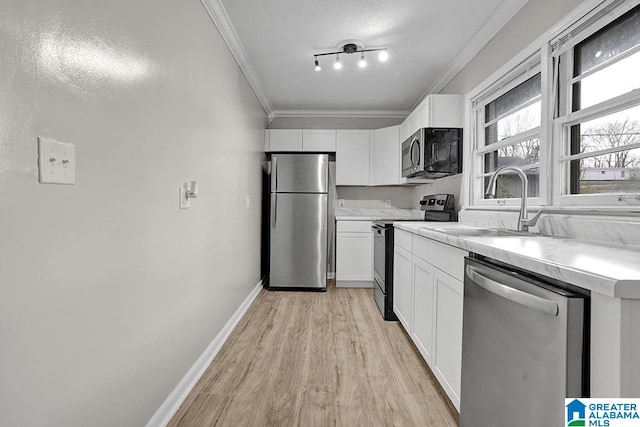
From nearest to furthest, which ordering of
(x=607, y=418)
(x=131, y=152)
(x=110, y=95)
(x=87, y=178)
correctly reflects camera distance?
(x=607, y=418)
(x=87, y=178)
(x=110, y=95)
(x=131, y=152)

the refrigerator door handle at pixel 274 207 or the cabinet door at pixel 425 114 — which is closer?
the cabinet door at pixel 425 114

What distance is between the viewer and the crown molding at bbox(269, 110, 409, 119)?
4746 mm

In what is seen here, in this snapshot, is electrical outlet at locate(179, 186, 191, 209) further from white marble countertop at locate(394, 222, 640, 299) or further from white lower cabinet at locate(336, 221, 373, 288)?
white lower cabinet at locate(336, 221, 373, 288)

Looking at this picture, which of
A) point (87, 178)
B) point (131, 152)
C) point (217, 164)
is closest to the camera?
point (87, 178)

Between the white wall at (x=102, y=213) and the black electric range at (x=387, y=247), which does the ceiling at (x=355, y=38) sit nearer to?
the white wall at (x=102, y=213)

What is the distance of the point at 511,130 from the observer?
2.47 metres

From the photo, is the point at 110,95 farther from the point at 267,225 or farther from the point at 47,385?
the point at 267,225

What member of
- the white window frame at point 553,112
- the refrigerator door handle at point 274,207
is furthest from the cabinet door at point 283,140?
the white window frame at point 553,112

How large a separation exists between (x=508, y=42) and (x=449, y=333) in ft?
6.81

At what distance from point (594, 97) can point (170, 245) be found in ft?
7.55

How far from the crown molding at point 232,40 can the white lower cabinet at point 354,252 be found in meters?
1.95

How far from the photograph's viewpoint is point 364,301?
3721 millimetres

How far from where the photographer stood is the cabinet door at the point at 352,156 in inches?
178

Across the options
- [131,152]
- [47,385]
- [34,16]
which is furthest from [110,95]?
[47,385]
